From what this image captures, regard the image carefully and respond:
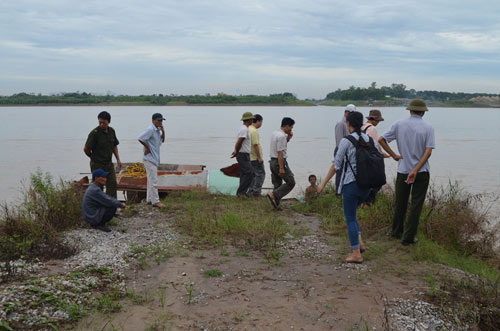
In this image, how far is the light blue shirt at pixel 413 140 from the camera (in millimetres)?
5898

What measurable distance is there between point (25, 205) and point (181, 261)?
316 centimetres

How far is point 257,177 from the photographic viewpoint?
959 cm

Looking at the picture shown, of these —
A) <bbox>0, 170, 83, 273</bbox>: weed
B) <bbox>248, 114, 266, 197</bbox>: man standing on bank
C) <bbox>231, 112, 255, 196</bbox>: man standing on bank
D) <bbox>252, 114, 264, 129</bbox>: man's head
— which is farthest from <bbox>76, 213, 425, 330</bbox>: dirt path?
<bbox>252, 114, 264, 129</bbox>: man's head

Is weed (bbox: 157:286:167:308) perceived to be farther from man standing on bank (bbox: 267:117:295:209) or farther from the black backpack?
man standing on bank (bbox: 267:117:295:209)

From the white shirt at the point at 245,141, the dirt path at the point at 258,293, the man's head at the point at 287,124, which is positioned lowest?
the dirt path at the point at 258,293

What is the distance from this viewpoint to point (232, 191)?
10.7 metres

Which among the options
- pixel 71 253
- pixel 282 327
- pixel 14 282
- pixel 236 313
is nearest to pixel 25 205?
pixel 71 253

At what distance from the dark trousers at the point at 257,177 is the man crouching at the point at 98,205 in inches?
130

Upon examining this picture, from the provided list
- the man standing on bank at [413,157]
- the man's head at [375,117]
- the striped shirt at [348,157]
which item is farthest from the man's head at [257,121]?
the striped shirt at [348,157]

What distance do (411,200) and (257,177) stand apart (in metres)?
3.98

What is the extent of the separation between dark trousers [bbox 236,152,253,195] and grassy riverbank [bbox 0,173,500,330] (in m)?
0.72

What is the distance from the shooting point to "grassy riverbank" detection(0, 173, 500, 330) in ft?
14.7

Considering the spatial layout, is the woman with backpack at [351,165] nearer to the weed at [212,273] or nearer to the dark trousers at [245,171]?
the weed at [212,273]

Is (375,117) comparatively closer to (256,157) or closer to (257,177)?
(256,157)
